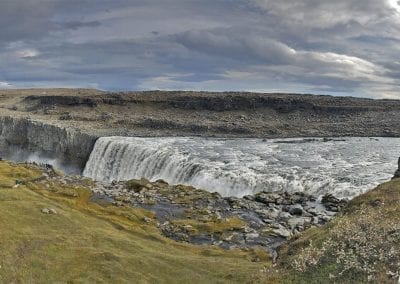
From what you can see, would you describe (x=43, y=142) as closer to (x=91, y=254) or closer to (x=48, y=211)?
(x=48, y=211)

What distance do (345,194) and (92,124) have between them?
65.3m

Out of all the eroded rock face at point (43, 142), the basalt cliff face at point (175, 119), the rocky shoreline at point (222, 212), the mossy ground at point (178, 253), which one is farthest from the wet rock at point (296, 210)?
the basalt cliff face at point (175, 119)

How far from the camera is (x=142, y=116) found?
10600 cm

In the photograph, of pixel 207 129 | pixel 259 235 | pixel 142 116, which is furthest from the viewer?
pixel 142 116

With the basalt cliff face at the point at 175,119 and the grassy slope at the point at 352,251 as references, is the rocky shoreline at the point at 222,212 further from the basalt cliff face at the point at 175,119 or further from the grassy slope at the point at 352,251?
the basalt cliff face at the point at 175,119

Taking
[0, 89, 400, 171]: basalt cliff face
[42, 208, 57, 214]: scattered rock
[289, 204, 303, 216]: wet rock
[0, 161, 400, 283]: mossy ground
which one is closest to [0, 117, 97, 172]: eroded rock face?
[0, 89, 400, 171]: basalt cliff face

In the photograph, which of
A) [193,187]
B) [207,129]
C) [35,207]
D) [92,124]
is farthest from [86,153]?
[35,207]

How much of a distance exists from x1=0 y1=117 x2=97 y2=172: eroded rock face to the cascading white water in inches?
225

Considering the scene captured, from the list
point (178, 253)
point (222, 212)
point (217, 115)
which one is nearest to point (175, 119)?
point (217, 115)

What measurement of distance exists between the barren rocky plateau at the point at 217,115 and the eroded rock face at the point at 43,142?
9.71 ft

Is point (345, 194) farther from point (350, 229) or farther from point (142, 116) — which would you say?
point (142, 116)

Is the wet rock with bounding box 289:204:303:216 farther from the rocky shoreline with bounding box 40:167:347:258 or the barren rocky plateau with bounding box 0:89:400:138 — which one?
the barren rocky plateau with bounding box 0:89:400:138

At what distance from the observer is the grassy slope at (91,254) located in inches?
775

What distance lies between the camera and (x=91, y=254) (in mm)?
21406
